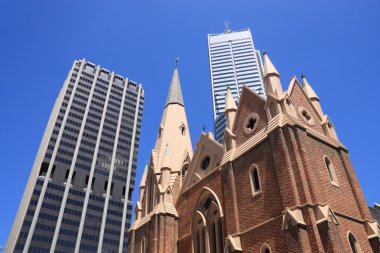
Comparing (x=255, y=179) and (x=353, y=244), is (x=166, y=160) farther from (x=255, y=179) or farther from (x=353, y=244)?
(x=353, y=244)

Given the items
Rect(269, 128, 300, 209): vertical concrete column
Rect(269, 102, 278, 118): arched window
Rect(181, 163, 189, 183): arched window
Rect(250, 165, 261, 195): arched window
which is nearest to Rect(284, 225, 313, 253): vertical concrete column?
Rect(269, 128, 300, 209): vertical concrete column

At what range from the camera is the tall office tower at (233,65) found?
12288cm

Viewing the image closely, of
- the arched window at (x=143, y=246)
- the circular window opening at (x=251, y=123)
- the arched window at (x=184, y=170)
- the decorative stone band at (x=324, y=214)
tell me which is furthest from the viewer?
the arched window at (x=184, y=170)

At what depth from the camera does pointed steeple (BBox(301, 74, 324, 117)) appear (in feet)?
73.2

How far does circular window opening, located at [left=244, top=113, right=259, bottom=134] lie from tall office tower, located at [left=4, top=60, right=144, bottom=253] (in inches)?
2837

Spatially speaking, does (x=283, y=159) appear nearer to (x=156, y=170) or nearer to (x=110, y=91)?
(x=156, y=170)

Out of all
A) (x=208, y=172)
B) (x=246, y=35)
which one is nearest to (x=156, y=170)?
(x=208, y=172)

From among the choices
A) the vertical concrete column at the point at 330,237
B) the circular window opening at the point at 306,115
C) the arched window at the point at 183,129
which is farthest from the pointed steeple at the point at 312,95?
the arched window at the point at 183,129

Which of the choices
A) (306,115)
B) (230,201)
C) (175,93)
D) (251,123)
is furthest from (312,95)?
(175,93)

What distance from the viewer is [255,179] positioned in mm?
18891

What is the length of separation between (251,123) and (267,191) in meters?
5.12

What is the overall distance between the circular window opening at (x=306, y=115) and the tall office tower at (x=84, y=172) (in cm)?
7442

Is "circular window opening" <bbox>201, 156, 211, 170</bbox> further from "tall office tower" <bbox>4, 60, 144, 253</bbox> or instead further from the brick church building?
"tall office tower" <bbox>4, 60, 144, 253</bbox>

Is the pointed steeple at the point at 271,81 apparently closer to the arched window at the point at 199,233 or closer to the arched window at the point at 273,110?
the arched window at the point at 273,110
